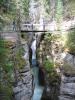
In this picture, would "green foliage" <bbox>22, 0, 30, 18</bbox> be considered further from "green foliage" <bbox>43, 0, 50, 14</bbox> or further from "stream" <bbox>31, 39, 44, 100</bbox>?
"stream" <bbox>31, 39, 44, 100</bbox>

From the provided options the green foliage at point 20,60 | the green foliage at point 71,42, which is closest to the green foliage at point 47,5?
the green foliage at point 71,42

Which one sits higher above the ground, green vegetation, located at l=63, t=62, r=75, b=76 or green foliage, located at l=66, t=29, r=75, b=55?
green foliage, located at l=66, t=29, r=75, b=55

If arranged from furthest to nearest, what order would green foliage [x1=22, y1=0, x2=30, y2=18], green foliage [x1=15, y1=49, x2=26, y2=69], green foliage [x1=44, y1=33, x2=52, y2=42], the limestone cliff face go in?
green foliage [x1=22, y1=0, x2=30, y2=18] → green foliage [x1=44, y1=33, x2=52, y2=42] → green foliage [x1=15, y1=49, x2=26, y2=69] → the limestone cliff face

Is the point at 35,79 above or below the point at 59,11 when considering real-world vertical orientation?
below

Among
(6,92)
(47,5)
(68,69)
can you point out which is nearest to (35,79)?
(68,69)

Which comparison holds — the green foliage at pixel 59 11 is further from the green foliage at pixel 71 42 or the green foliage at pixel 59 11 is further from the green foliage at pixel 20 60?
the green foliage at pixel 20 60

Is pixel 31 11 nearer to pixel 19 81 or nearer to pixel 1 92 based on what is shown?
pixel 19 81

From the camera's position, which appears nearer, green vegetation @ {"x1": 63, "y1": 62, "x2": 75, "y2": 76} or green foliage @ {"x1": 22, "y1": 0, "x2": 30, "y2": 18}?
green vegetation @ {"x1": 63, "y1": 62, "x2": 75, "y2": 76}

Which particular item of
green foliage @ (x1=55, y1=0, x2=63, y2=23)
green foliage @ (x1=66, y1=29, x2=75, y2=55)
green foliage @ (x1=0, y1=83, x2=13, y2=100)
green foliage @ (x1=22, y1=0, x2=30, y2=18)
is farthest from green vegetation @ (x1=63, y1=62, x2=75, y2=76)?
green foliage @ (x1=22, y1=0, x2=30, y2=18)

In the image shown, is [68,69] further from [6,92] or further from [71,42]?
[6,92]

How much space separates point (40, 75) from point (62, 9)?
14.0 feet

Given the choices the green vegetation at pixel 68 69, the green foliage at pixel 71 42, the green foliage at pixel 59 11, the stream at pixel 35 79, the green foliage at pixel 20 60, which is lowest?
the stream at pixel 35 79

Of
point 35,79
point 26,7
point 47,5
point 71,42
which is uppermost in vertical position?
point 47,5

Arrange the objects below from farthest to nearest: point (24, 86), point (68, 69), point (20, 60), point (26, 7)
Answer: point (26, 7) → point (68, 69) → point (20, 60) → point (24, 86)
